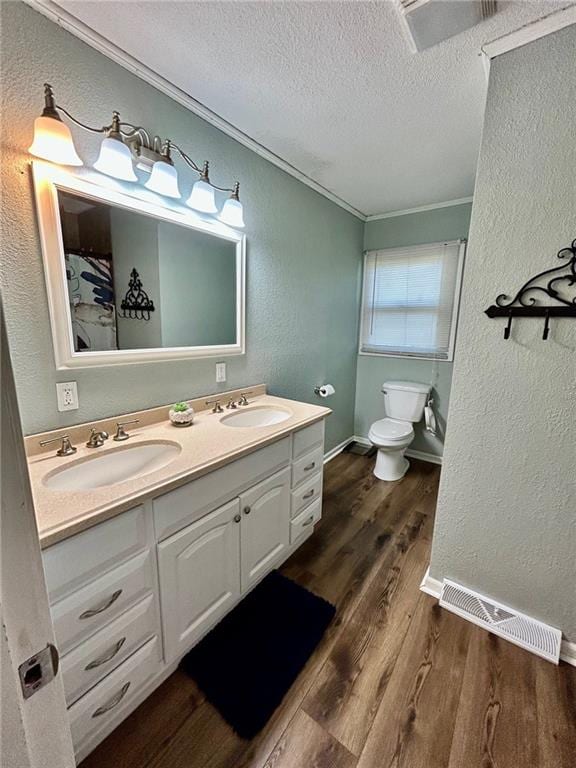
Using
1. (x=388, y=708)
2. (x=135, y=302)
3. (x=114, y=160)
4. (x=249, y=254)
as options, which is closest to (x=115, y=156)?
(x=114, y=160)

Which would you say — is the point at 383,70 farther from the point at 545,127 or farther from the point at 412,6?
the point at 545,127

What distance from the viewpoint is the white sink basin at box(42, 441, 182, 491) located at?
1159 millimetres

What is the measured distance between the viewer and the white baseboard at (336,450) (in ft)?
9.95

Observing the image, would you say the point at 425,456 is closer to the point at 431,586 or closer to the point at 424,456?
the point at 424,456

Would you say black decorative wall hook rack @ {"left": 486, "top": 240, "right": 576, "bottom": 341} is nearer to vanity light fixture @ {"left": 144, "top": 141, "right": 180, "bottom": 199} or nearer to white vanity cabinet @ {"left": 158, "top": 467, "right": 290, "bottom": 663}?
white vanity cabinet @ {"left": 158, "top": 467, "right": 290, "bottom": 663}

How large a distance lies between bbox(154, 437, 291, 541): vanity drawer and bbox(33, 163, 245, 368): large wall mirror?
66 cm

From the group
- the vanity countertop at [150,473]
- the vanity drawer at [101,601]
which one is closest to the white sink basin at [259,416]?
the vanity countertop at [150,473]

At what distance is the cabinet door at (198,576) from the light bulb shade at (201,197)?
1.41 m

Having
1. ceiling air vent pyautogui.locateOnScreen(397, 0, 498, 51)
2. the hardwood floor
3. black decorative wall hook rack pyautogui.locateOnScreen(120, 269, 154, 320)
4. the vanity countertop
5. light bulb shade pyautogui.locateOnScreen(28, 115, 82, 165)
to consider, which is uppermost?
ceiling air vent pyautogui.locateOnScreen(397, 0, 498, 51)

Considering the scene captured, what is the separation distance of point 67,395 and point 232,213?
1209 mm

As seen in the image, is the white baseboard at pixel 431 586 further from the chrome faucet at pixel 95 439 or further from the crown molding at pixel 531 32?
the crown molding at pixel 531 32

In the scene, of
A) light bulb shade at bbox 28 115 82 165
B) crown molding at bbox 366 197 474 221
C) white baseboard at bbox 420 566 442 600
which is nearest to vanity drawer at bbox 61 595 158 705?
white baseboard at bbox 420 566 442 600

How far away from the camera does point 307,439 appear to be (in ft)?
5.79

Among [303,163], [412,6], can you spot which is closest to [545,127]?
[412,6]
